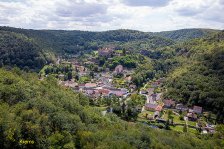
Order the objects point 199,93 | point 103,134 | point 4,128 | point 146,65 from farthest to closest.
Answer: point 146,65, point 199,93, point 103,134, point 4,128

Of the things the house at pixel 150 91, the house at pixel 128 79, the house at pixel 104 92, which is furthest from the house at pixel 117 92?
the house at pixel 128 79

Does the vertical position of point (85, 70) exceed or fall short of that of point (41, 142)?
it falls short

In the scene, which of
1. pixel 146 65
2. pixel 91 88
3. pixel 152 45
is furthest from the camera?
pixel 152 45

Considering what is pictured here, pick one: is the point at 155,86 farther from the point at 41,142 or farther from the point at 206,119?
the point at 41,142

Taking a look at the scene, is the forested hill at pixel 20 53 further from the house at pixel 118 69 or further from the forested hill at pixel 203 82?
the forested hill at pixel 203 82

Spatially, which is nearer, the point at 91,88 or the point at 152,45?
the point at 91,88

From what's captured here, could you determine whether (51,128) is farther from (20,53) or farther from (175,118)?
(20,53)

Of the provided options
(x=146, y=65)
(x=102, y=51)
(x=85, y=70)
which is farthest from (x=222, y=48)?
(x=102, y=51)

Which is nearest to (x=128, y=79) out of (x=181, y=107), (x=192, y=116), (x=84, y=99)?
(x=181, y=107)
